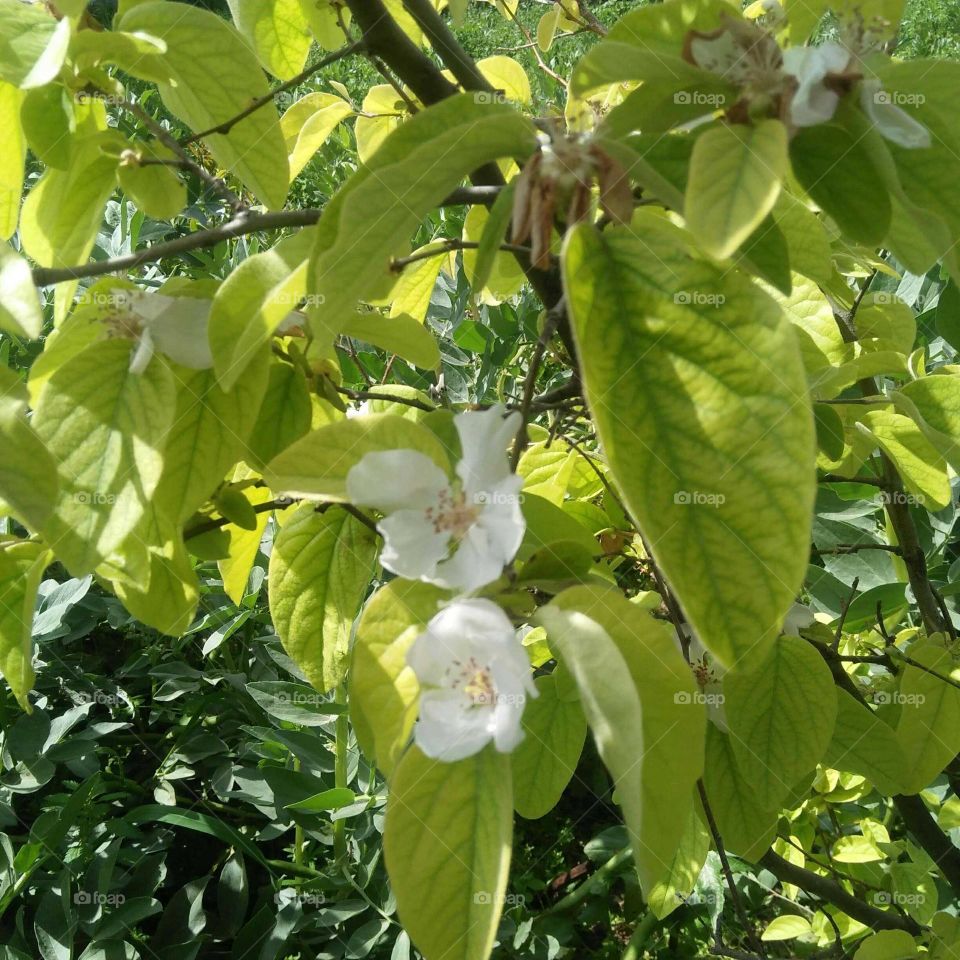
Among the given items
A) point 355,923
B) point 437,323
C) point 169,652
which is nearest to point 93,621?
point 169,652

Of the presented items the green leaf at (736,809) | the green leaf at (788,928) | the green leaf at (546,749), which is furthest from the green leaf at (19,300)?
the green leaf at (788,928)

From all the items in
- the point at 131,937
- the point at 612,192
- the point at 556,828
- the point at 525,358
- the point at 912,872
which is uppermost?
the point at 612,192

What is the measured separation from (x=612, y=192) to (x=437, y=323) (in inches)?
53.1

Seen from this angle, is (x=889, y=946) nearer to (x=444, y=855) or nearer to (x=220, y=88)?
(x=444, y=855)

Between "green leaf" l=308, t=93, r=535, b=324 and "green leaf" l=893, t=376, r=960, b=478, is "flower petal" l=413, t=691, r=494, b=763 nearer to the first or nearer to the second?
"green leaf" l=308, t=93, r=535, b=324

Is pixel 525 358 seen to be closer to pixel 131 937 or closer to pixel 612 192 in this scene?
pixel 131 937

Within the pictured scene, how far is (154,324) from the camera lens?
479mm

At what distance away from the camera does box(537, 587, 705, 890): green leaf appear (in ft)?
1.10

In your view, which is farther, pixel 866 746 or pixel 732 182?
pixel 866 746

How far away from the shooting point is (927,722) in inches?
29.6

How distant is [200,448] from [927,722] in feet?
1.99

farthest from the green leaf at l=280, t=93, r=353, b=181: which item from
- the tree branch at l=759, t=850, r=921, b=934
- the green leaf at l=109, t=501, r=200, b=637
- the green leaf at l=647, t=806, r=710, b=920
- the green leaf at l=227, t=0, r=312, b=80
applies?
the tree branch at l=759, t=850, r=921, b=934

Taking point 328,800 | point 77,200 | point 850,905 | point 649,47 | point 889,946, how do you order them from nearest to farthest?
point 649,47
point 77,200
point 889,946
point 850,905
point 328,800

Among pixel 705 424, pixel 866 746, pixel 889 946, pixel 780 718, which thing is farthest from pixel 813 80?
pixel 889 946
